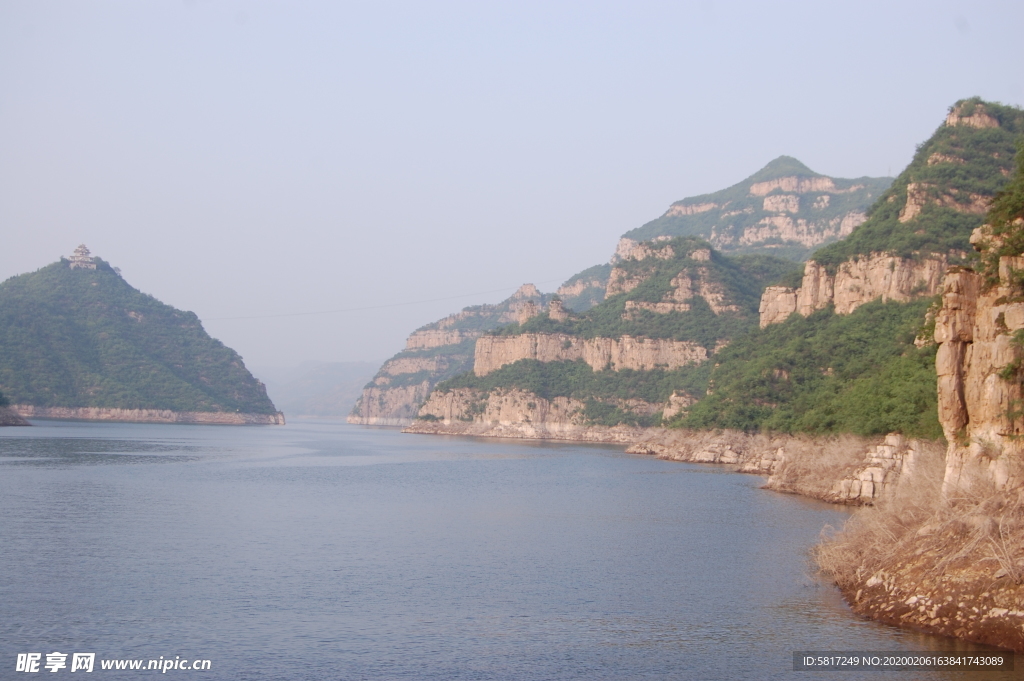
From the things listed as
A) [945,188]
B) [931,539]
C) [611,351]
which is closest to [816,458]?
[931,539]

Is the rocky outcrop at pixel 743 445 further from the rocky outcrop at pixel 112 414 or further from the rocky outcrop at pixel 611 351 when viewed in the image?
the rocky outcrop at pixel 112 414

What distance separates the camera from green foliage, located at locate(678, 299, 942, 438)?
53562mm

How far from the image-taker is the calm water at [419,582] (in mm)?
22188

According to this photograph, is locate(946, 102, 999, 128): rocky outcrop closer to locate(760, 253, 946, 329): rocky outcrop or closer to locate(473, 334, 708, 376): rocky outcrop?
locate(760, 253, 946, 329): rocky outcrop

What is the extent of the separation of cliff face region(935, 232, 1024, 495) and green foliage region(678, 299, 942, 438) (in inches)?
669

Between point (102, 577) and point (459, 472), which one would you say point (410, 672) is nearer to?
point (102, 577)

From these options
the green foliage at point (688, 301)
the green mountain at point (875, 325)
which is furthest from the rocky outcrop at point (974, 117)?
the green foliage at point (688, 301)

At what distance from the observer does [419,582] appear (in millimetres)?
30547

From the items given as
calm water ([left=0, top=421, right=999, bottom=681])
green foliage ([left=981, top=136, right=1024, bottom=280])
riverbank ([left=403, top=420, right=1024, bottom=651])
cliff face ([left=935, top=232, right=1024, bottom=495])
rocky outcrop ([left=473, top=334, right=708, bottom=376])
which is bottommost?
calm water ([left=0, top=421, right=999, bottom=681])

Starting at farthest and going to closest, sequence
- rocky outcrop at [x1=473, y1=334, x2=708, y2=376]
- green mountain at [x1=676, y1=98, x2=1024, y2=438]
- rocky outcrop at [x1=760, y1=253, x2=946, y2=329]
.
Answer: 1. rocky outcrop at [x1=473, y1=334, x2=708, y2=376]
2. rocky outcrop at [x1=760, y1=253, x2=946, y2=329]
3. green mountain at [x1=676, y1=98, x2=1024, y2=438]

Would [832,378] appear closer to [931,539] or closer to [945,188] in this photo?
[945,188]

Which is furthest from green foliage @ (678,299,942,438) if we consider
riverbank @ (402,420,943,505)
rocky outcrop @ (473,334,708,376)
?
rocky outcrop @ (473,334,708,376)

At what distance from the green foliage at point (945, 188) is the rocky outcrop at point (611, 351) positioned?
190ft

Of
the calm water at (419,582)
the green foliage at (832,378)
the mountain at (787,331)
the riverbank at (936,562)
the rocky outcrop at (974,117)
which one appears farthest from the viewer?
the rocky outcrop at (974,117)
